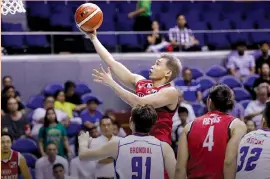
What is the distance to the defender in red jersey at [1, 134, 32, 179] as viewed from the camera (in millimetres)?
8883

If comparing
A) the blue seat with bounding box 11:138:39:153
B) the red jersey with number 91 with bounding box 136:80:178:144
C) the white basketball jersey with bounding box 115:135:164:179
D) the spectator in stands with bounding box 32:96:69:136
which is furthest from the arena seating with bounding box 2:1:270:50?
the white basketball jersey with bounding box 115:135:164:179

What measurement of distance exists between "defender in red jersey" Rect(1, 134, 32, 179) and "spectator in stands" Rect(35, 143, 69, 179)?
2.56 feet

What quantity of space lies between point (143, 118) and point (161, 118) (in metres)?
0.73

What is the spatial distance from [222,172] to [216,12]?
33.9ft

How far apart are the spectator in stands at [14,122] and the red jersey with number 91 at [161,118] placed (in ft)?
14.4

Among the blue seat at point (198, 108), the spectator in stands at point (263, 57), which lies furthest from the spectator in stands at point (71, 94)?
the spectator in stands at point (263, 57)

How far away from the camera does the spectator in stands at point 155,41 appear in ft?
44.6

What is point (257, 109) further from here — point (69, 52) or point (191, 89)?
point (69, 52)

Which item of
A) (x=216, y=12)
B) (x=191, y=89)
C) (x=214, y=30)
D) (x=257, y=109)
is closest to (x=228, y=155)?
(x=257, y=109)

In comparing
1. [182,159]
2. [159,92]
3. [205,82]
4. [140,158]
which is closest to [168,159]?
[182,159]

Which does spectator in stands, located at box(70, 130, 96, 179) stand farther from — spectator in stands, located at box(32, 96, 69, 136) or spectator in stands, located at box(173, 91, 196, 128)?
spectator in stands, located at box(173, 91, 196, 128)

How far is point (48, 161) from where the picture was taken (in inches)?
384

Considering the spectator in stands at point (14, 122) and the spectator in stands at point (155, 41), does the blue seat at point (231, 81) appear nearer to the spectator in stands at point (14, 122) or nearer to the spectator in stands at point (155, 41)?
the spectator in stands at point (155, 41)

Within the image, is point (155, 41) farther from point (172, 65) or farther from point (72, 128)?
point (172, 65)
